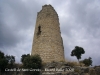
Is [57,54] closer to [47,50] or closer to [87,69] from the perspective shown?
[47,50]

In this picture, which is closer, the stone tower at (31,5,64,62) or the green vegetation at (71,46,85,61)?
the stone tower at (31,5,64,62)

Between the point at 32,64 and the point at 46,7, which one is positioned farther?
the point at 46,7

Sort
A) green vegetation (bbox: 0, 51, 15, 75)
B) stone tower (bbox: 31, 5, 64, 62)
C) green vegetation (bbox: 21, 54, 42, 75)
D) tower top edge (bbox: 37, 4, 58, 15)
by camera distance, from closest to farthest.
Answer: green vegetation (bbox: 21, 54, 42, 75)
green vegetation (bbox: 0, 51, 15, 75)
stone tower (bbox: 31, 5, 64, 62)
tower top edge (bbox: 37, 4, 58, 15)

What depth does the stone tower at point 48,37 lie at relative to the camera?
16312mm

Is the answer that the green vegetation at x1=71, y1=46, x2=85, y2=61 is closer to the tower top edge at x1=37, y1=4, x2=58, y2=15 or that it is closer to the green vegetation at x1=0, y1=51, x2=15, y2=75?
the tower top edge at x1=37, y1=4, x2=58, y2=15

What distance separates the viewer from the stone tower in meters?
16.3

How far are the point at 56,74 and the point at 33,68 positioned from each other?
7.58 feet

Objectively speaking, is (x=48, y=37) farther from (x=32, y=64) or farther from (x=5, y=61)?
→ (x=5, y=61)

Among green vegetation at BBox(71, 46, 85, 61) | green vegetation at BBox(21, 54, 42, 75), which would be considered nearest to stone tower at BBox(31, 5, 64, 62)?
green vegetation at BBox(21, 54, 42, 75)

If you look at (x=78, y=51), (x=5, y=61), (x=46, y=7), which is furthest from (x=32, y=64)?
(x=46, y=7)

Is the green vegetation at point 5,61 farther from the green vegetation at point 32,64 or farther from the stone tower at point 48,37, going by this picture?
the stone tower at point 48,37

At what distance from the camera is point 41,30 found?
17.4 m

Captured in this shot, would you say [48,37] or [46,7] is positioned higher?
[46,7]

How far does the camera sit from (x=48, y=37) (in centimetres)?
1684
